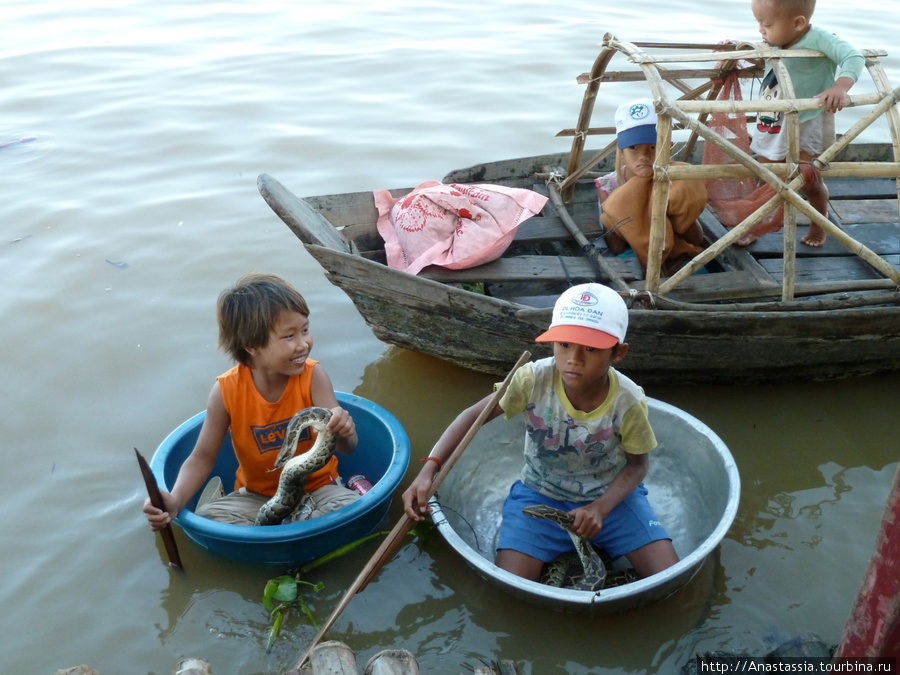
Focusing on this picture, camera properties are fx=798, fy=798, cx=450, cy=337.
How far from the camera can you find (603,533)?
261cm

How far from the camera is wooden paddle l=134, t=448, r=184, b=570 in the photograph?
2281mm

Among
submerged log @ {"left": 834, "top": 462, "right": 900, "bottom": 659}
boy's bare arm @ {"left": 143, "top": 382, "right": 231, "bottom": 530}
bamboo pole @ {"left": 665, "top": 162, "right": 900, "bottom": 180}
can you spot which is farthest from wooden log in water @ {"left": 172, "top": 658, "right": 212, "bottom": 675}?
bamboo pole @ {"left": 665, "top": 162, "right": 900, "bottom": 180}

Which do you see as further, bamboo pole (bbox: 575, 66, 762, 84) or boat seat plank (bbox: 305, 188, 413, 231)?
bamboo pole (bbox: 575, 66, 762, 84)

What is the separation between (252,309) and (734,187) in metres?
2.64

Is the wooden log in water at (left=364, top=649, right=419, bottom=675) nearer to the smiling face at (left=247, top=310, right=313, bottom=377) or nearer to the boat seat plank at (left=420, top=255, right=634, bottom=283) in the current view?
the smiling face at (left=247, top=310, right=313, bottom=377)

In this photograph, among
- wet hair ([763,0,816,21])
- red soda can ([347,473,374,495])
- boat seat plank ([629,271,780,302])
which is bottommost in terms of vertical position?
red soda can ([347,473,374,495])

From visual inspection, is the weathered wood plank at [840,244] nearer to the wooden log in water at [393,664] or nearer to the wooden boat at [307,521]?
the wooden boat at [307,521]

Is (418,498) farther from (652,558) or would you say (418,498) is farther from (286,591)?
(652,558)

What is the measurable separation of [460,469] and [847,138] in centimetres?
211

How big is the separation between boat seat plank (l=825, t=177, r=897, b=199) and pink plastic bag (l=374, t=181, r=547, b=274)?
6.17 ft

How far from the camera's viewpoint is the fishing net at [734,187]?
12.7 feet

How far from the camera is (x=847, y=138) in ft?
10.9

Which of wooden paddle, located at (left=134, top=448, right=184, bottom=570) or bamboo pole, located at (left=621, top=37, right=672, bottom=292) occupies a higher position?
bamboo pole, located at (left=621, top=37, right=672, bottom=292)

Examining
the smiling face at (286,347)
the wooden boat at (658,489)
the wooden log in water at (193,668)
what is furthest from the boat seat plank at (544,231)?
the wooden log in water at (193,668)
